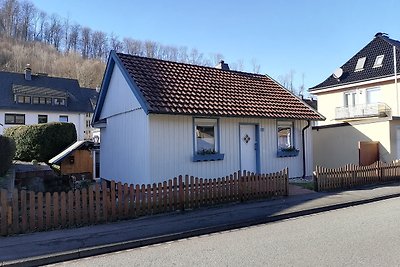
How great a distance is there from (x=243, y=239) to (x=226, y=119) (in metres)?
7.82

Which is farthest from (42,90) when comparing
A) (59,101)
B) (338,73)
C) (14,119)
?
(338,73)

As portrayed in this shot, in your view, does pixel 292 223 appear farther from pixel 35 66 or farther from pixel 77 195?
pixel 35 66

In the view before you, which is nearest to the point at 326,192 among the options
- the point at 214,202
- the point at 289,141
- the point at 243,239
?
the point at 289,141

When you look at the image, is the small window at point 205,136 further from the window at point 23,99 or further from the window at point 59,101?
the window at point 59,101

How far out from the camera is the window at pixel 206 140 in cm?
1404

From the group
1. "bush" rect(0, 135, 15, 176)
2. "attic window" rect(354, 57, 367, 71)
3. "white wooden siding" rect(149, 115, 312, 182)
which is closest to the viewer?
"white wooden siding" rect(149, 115, 312, 182)

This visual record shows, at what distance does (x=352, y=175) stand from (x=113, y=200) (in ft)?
34.2

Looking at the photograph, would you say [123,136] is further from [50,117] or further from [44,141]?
[50,117]

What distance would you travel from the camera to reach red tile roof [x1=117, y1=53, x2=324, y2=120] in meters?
13.5

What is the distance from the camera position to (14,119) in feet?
147

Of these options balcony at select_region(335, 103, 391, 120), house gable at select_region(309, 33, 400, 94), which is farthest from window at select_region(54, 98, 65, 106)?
balcony at select_region(335, 103, 391, 120)

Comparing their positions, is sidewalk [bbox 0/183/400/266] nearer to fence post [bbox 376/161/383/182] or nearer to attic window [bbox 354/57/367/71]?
fence post [bbox 376/161/383/182]

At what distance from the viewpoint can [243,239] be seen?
7.52 metres

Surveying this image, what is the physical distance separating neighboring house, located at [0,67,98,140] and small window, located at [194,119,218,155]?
3236 centimetres
